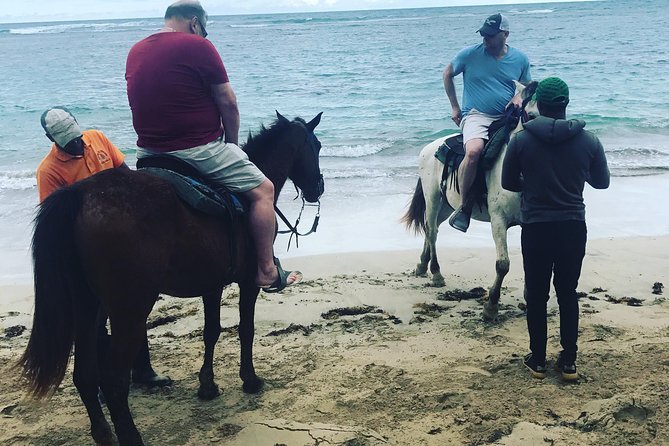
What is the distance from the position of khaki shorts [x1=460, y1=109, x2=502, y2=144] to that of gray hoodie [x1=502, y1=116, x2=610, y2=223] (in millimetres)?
1742

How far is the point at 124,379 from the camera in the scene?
359 cm

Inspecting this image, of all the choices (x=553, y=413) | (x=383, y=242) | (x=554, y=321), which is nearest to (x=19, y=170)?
(x=383, y=242)

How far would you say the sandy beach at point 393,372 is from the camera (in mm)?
3844

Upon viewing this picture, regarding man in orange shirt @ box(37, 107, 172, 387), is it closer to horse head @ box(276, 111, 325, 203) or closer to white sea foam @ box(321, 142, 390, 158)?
horse head @ box(276, 111, 325, 203)

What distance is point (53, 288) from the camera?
Result: 11.1ft

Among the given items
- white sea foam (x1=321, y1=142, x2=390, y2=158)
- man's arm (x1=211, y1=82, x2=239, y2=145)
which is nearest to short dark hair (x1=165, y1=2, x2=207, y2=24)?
man's arm (x1=211, y1=82, x2=239, y2=145)

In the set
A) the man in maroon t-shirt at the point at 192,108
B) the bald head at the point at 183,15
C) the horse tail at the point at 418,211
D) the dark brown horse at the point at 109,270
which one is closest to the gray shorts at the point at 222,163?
the man in maroon t-shirt at the point at 192,108

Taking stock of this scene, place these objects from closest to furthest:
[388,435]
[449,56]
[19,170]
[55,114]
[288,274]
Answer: [388,435], [55,114], [288,274], [19,170], [449,56]

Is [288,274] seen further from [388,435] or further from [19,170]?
[19,170]

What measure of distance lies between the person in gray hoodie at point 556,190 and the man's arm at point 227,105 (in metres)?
1.91

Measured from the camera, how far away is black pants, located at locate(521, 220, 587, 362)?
4301mm

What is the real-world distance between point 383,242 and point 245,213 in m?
4.55

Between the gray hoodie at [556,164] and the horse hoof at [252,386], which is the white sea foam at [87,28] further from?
the gray hoodie at [556,164]

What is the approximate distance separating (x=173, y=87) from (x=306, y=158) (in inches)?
57.6
